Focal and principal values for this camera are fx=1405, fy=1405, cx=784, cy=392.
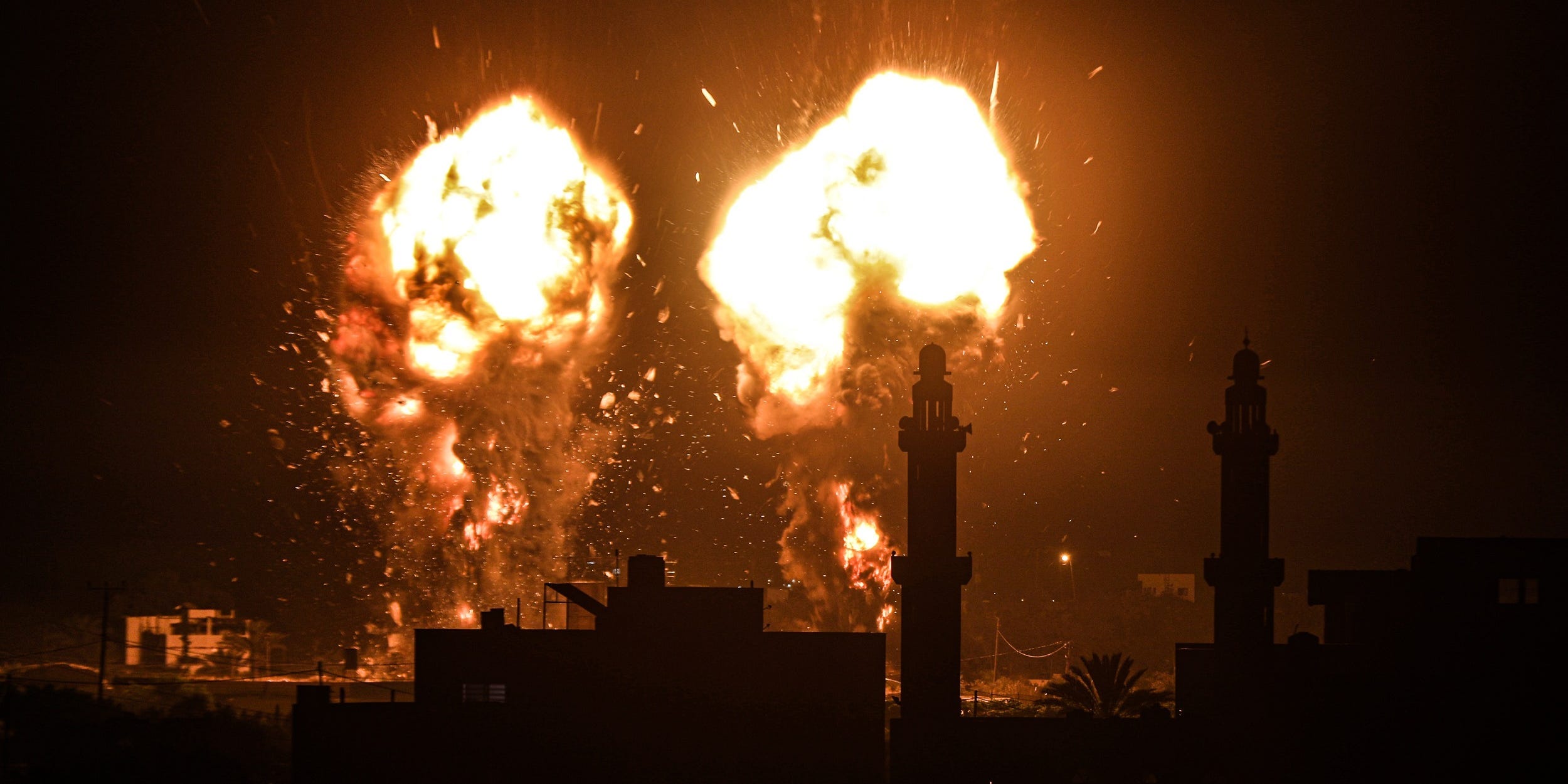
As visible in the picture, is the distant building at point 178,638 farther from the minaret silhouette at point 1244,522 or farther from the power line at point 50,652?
the minaret silhouette at point 1244,522

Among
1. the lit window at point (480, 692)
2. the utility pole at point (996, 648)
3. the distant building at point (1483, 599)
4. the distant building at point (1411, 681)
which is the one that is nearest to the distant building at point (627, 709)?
the lit window at point (480, 692)

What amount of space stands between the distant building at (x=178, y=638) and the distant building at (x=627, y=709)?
271ft

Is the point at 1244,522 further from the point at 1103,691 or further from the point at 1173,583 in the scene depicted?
the point at 1173,583

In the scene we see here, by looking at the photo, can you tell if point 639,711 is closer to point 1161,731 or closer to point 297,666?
point 1161,731

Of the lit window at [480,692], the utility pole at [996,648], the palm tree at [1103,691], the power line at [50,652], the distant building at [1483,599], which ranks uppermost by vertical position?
the distant building at [1483,599]

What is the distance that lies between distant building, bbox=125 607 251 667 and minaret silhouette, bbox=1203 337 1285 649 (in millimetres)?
93069

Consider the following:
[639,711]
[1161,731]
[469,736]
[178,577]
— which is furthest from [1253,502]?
[178,577]

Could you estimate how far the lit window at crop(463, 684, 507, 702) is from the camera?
41.1m

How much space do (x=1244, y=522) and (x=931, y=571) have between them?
11.4 metres

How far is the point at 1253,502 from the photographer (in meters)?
46.5

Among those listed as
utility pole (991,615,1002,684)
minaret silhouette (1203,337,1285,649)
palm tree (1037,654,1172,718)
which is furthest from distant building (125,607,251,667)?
minaret silhouette (1203,337,1285,649)

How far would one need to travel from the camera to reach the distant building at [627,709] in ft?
131

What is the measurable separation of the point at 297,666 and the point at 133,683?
1902 centimetres

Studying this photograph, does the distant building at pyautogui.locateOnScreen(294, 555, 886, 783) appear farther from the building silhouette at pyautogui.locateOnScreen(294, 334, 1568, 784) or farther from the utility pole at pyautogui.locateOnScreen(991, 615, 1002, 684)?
the utility pole at pyautogui.locateOnScreen(991, 615, 1002, 684)
